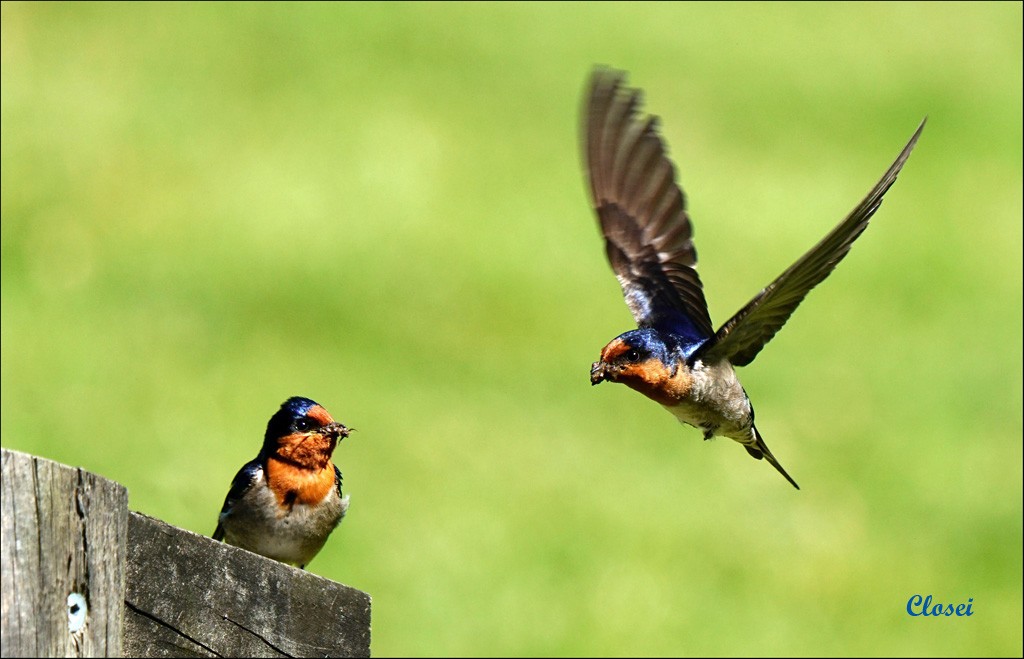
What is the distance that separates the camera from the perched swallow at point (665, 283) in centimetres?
461

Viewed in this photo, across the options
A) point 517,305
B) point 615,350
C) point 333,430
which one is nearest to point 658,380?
point 615,350

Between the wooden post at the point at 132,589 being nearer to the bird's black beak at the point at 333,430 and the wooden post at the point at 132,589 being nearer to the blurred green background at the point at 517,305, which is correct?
the bird's black beak at the point at 333,430

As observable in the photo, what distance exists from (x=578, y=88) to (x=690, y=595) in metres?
7.04

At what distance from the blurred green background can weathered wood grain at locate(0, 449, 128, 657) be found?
6402mm

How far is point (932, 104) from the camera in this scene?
15.4 meters

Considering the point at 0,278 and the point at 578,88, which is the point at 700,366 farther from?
the point at 578,88

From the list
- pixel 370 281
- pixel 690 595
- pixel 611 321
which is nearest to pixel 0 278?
pixel 370 281

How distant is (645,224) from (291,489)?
6.06ft

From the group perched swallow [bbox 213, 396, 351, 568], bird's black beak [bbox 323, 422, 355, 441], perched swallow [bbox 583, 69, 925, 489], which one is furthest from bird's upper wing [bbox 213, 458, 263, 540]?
perched swallow [bbox 583, 69, 925, 489]

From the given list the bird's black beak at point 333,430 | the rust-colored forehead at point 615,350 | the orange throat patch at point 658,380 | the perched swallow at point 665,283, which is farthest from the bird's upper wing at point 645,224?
the bird's black beak at point 333,430

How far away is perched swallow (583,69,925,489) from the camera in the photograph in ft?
15.1
